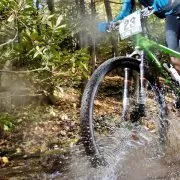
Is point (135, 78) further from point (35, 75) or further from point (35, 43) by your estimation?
point (35, 75)

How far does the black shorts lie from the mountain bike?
11cm

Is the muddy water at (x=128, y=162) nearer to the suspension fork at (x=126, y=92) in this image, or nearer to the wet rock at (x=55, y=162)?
the wet rock at (x=55, y=162)

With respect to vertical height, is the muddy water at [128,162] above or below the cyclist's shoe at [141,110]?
below

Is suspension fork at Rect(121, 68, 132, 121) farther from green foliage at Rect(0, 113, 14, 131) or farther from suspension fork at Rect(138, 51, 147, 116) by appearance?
green foliage at Rect(0, 113, 14, 131)

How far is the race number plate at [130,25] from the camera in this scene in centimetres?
317

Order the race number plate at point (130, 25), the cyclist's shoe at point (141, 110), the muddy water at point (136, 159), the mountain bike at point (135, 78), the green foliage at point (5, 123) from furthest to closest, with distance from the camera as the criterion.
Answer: the green foliage at point (5, 123), the cyclist's shoe at point (141, 110), the race number plate at point (130, 25), the mountain bike at point (135, 78), the muddy water at point (136, 159)

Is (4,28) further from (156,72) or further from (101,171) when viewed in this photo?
(101,171)

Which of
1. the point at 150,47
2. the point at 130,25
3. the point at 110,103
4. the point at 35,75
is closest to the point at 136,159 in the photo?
the point at 110,103

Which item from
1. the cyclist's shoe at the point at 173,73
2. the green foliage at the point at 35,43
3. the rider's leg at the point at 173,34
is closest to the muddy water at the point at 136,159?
the cyclist's shoe at the point at 173,73

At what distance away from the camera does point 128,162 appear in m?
3.06

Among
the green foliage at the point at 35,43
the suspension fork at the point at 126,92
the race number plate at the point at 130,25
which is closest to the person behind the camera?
the race number plate at the point at 130,25

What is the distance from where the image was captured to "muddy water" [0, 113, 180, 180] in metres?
2.73

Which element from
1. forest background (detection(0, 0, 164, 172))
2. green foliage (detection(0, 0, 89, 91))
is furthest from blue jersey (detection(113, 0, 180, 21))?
green foliage (detection(0, 0, 89, 91))

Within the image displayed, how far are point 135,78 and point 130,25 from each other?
0.57 m
